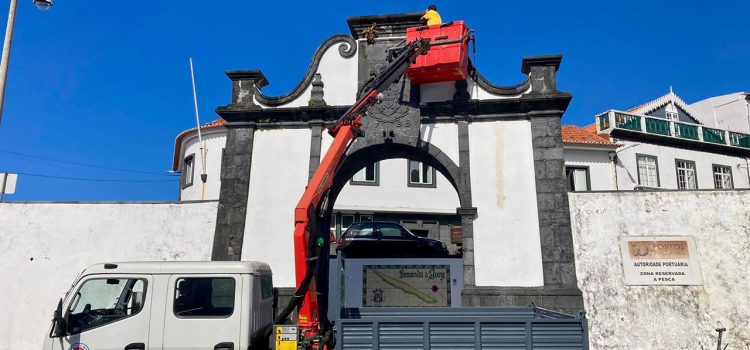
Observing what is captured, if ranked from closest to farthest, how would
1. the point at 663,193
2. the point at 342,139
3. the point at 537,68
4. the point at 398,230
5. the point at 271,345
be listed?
1. the point at 271,345
2. the point at 342,139
3. the point at 663,193
4. the point at 537,68
5. the point at 398,230

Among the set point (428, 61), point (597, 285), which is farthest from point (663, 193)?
point (428, 61)

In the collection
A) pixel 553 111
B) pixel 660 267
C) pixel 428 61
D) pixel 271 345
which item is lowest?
pixel 271 345

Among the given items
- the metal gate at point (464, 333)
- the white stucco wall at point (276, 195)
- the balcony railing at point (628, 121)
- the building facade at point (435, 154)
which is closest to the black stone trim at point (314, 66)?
the building facade at point (435, 154)

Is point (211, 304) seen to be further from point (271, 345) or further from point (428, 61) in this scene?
point (428, 61)

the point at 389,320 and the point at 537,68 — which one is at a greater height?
the point at 537,68

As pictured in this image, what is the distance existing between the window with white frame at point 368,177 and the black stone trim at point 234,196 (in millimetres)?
15606

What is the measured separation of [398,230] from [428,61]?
9.16 m

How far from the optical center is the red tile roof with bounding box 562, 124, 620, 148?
2788cm

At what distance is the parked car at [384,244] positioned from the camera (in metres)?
20.0

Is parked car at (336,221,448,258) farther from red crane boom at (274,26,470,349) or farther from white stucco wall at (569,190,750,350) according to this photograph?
white stucco wall at (569,190,750,350)

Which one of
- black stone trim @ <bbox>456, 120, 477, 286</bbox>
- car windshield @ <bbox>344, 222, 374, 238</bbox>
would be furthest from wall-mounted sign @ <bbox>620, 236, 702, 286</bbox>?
car windshield @ <bbox>344, 222, 374, 238</bbox>

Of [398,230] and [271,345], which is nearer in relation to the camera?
[271,345]

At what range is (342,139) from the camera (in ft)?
39.4

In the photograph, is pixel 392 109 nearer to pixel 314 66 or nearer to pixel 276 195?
pixel 314 66
